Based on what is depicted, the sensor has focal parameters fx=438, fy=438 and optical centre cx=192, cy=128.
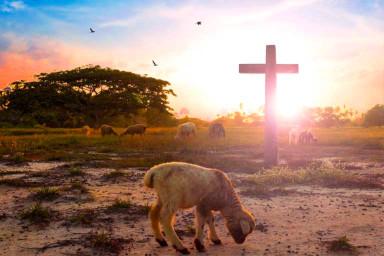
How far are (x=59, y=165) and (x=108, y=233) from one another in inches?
355

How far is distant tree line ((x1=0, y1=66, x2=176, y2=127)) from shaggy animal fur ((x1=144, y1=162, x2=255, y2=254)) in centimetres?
4352

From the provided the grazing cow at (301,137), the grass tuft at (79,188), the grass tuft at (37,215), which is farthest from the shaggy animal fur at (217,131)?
the grass tuft at (37,215)

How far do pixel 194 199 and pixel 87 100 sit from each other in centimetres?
4628

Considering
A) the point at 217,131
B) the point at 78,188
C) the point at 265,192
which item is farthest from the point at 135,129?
the point at 265,192

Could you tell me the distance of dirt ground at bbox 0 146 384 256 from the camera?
6.49 m

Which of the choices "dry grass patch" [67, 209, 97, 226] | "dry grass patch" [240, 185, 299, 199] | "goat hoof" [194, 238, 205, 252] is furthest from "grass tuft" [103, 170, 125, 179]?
"goat hoof" [194, 238, 205, 252]

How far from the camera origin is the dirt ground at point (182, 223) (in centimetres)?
649

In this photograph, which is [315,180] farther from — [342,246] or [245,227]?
[245,227]

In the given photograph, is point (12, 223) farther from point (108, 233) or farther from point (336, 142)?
point (336, 142)

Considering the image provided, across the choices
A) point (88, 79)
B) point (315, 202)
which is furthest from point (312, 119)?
point (315, 202)

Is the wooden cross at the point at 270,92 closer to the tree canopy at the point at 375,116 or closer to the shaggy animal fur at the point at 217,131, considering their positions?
the shaggy animal fur at the point at 217,131

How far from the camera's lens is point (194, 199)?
632cm

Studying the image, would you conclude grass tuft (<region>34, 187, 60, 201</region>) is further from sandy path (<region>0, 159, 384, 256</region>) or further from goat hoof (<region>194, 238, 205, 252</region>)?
goat hoof (<region>194, 238, 205, 252</region>)

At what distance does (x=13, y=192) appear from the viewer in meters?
10.2
